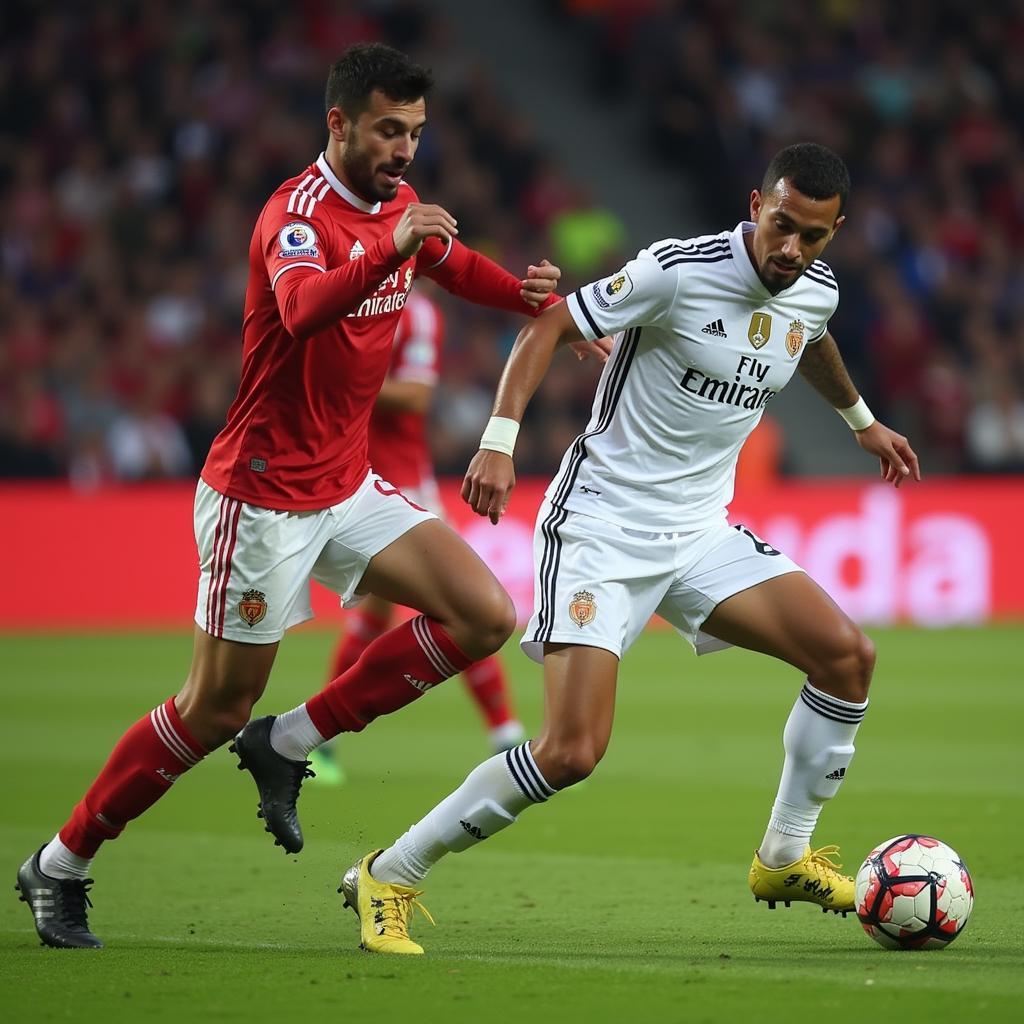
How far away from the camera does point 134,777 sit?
5.20 m

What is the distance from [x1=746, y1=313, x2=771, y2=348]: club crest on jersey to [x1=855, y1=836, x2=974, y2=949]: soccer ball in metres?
1.46

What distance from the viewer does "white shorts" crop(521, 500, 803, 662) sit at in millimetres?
5102

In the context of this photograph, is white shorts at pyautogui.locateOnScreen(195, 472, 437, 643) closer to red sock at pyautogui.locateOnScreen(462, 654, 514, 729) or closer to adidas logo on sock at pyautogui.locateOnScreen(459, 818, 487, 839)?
adidas logo on sock at pyautogui.locateOnScreen(459, 818, 487, 839)

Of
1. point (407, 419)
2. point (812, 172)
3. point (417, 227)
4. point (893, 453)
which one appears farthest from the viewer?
point (407, 419)

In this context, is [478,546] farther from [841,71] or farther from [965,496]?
[841,71]

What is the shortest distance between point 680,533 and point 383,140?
1379 millimetres

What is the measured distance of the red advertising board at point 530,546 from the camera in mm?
14609

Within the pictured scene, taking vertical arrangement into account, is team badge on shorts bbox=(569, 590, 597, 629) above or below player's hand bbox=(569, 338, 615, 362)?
below

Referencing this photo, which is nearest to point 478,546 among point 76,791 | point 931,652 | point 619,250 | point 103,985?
point 931,652

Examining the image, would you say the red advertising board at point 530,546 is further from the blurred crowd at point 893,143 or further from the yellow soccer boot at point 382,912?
the yellow soccer boot at point 382,912

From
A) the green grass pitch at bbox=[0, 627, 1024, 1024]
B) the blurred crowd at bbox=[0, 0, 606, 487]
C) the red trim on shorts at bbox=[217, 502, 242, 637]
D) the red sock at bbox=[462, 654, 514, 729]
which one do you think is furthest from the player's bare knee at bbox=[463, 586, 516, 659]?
the blurred crowd at bbox=[0, 0, 606, 487]

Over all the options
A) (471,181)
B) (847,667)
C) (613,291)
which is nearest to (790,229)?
(613,291)

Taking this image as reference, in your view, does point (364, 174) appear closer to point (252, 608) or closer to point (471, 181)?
point (252, 608)

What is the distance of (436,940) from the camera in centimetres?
511
